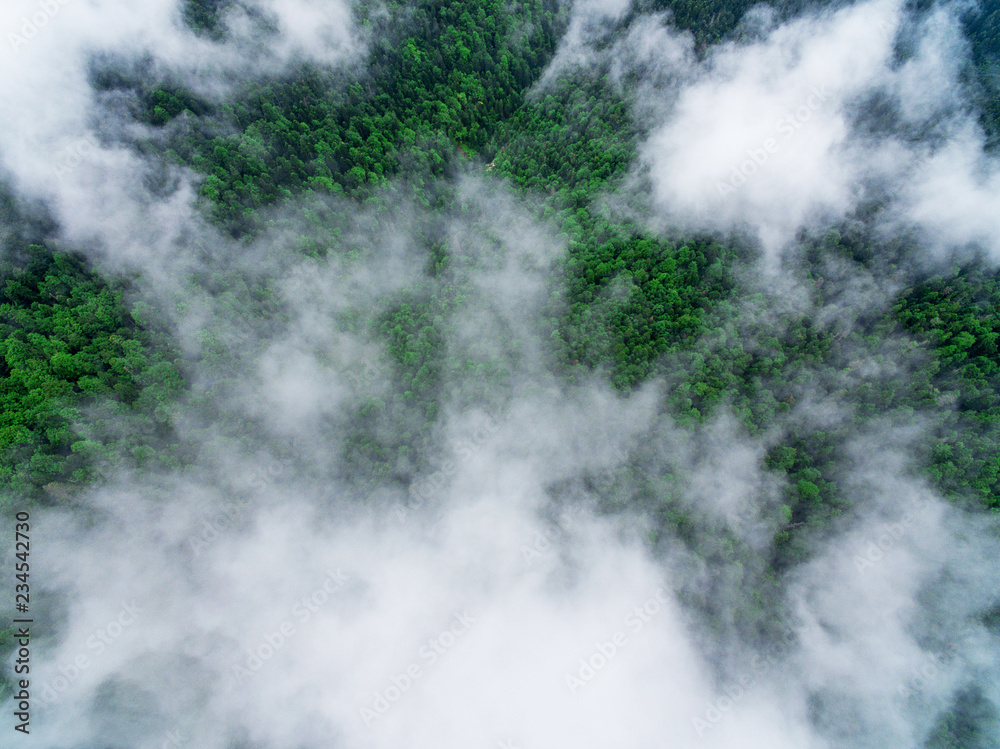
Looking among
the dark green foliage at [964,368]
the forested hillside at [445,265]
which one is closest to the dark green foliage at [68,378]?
the forested hillside at [445,265]

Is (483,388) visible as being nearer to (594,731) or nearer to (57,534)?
(594,731)

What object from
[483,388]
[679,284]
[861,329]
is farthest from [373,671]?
[861,329]

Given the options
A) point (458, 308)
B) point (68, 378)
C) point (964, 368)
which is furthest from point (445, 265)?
point (964, 368)

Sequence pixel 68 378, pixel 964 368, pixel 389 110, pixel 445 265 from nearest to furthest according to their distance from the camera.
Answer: pixel 68 378 → pixel 964 368 → pixel 445 265 → pixel 389 110

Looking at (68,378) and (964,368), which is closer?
(68,378)

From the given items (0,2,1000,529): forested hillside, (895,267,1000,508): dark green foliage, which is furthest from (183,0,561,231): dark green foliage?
(895,267,1000,508): dark green foliage

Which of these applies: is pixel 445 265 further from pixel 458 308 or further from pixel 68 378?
pixel 68 378

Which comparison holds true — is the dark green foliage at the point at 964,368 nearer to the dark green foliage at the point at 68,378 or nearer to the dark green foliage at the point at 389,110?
the dark green foliage at the point at 389,110

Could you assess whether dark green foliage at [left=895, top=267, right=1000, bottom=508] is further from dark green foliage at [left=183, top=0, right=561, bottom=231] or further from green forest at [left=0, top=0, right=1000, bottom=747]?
dark green foliage at [left=183, top=0, right=561, bottom=231]

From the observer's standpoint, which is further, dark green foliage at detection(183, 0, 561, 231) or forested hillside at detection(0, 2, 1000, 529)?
dark green foliage at detection(183, 0, 561, 231)

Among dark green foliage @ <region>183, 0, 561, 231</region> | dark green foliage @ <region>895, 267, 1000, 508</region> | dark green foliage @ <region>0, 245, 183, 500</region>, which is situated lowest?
dark green foliage @ <region>895, 267, 1000, 508</region>
